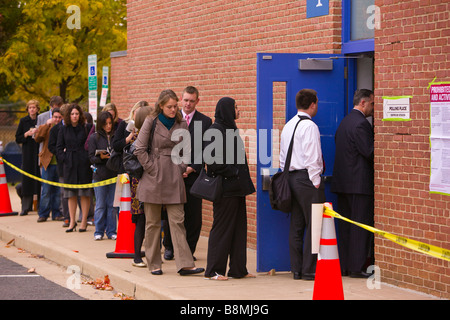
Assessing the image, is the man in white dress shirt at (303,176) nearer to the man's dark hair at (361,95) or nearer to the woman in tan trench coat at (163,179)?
the man's dark hair at (361,95)

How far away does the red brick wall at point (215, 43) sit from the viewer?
10641 mm

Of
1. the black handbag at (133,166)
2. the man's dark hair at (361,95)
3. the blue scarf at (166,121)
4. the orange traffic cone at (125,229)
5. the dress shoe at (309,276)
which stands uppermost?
the man's dark hair at (361,95)

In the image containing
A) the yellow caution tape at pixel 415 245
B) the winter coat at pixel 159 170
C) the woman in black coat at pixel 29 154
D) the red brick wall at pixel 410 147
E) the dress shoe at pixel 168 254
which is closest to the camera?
the yellow caution tape at pixel 415 245

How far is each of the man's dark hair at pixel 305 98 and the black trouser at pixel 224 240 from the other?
4.02 ft

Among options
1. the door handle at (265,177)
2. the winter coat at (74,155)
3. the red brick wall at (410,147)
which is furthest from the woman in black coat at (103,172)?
the red brick wall at (410,147)

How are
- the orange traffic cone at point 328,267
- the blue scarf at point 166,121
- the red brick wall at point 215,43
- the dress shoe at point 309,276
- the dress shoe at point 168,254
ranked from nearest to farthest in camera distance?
the orange traffic cone at point 328,267
the dress shoe at point 309,276
the blue scarf at point 166,121
the dress shoe at point 168,254
the red brick wall at point 215,43

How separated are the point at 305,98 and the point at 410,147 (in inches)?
51.0

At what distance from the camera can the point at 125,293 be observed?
8.70 meters

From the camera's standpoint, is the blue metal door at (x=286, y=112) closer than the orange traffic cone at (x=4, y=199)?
Yes

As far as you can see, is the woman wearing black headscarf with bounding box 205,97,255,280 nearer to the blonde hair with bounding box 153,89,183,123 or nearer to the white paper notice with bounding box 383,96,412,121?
the blonde hair with bounding box 153,89,183,123

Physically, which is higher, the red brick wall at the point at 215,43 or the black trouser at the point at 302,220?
the red brick wall at the point at 215,43

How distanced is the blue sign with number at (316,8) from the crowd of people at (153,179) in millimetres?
1771

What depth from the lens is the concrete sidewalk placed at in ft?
26.0
